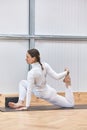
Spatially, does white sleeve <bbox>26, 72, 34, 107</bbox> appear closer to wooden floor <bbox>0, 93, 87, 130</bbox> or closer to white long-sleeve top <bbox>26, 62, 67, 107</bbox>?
white long-sleeve top <bbox>26, 62, 67, 107</bbox>

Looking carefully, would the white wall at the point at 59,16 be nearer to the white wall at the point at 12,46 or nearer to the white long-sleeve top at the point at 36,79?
the white wall at the point at 12,46

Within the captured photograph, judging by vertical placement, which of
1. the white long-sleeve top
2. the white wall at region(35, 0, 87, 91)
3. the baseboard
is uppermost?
the white wall at region(35, 0, 87, 91)

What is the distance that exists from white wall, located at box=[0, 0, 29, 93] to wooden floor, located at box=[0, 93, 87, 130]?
5.52 ft

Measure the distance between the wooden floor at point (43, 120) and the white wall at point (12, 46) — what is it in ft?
5.52

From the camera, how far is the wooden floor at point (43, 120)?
3237 mm

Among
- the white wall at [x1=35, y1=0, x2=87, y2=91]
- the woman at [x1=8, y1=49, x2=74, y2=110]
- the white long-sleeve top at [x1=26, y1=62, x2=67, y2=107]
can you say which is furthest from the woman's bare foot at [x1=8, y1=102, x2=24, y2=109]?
the white wall at [x1=35, y1=0, x2=87, y2=91]

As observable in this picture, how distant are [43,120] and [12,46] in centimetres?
264

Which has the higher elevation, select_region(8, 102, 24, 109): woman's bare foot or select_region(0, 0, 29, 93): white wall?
select_region(0, 0, 29, 93): white wall

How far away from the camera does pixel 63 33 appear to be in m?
6.36

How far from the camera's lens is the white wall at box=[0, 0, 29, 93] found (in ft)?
19.9

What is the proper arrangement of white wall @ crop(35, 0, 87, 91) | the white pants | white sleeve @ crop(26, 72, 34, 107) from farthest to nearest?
white wall @ crop(35, 0, 87, 91)
the white pants
white sleeve @ crop(26, 72, 34, 107)

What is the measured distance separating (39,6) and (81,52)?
45.5 inches

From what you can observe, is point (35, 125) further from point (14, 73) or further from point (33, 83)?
point (14, 73)

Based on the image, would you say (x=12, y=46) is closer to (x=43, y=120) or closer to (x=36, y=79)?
(x=36, y=79)
